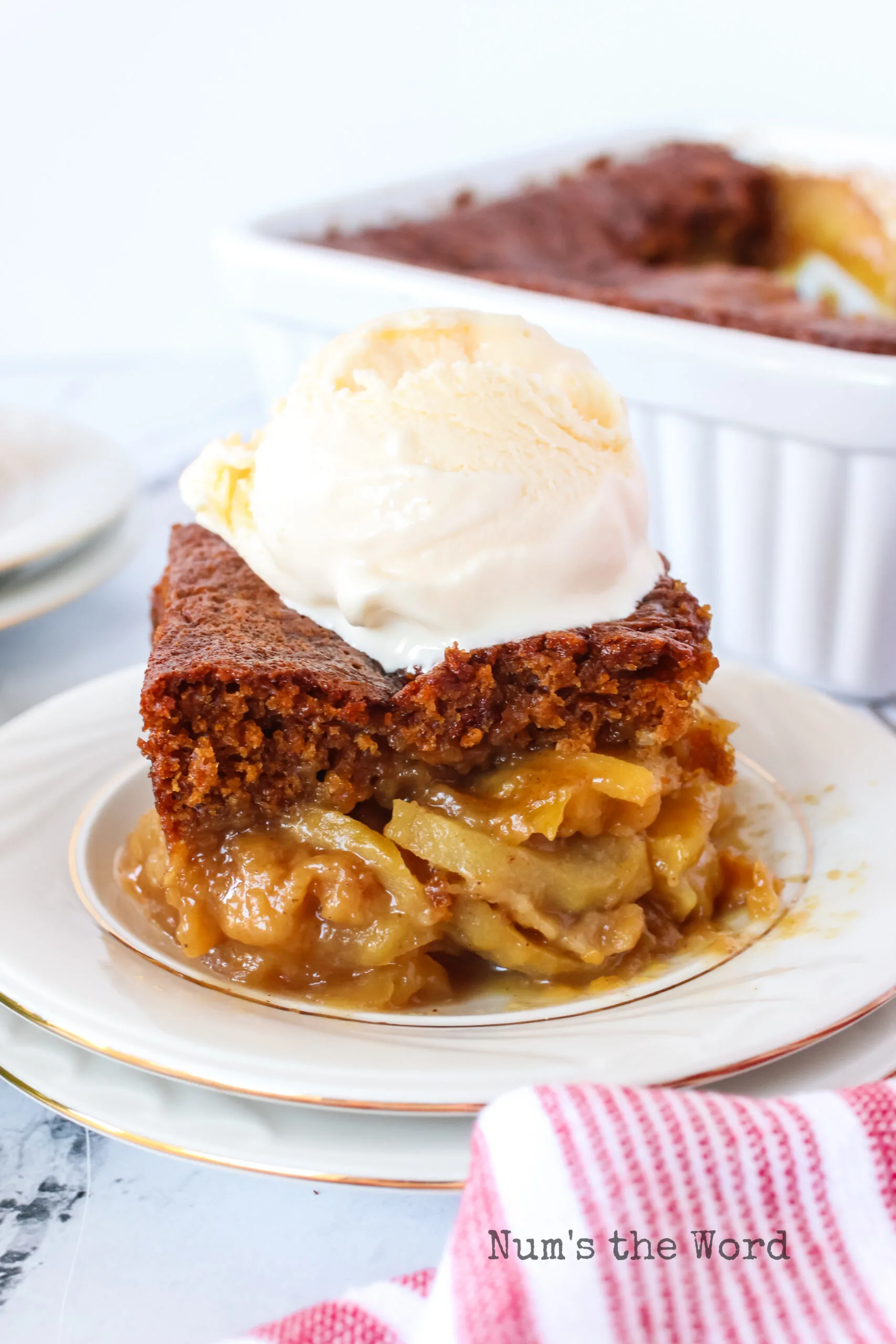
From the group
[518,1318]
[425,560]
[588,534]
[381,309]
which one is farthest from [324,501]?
[381,309]

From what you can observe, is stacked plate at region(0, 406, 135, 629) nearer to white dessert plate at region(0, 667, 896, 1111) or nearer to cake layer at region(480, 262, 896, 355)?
white dessert plate at region(0, 667, 896, 1111)

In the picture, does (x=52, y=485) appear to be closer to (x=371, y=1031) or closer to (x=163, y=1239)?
(x=371, y=1031)

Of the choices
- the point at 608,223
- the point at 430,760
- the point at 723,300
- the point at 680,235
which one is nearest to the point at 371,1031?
the point at 430,760

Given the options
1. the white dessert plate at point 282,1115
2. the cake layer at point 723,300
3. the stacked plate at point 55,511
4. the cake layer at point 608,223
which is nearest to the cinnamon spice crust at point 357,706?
the white dessert plate at point 282,1115

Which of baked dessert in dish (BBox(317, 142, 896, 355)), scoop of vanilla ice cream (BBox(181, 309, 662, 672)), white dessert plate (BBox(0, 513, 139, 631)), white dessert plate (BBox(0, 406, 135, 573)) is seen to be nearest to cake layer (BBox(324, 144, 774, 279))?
baked dessert in dish (BBox(317, 142, 896, 355))

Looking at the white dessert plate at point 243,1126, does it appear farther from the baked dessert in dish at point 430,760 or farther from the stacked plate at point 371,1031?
the baked dessert in dish at point 430,760

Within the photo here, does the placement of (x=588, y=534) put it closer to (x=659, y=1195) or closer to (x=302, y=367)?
(x=302, y=367)
